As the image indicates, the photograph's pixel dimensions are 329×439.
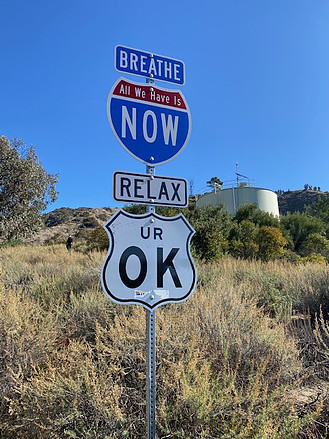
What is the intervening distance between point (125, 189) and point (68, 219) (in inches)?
2290

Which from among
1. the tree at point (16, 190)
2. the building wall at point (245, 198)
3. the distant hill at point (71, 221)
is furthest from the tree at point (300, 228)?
the distant hill at point (71, 221)

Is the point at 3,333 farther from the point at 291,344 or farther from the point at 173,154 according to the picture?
the point at 291,344

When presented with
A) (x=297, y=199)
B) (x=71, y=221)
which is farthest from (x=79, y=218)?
(x=297, y=199)

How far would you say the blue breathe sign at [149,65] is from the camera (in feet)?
7.70

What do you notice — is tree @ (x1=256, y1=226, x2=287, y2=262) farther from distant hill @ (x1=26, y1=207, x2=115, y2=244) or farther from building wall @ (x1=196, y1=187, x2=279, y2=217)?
distant hill @ (x1=26, y1=207, x2=115, y2=244)

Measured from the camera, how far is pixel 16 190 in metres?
13.4

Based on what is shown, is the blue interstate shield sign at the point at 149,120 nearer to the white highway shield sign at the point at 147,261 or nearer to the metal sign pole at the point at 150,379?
the white highway shield sign at the point at 147,261

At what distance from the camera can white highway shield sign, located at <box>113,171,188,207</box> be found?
6.72 feet

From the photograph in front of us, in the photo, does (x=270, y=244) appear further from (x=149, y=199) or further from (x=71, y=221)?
(x=71, y=221)

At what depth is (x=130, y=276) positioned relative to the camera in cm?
196

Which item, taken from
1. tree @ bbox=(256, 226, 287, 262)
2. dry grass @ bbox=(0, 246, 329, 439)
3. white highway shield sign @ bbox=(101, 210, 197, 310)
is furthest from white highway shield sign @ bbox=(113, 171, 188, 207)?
tree @ bbox=(256, 226, 287, 262)

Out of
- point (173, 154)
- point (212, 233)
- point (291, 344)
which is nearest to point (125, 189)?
point (173, 154)

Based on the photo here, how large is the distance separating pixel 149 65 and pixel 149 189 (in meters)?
1.05

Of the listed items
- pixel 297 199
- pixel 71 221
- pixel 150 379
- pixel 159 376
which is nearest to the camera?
pixel 150 379
